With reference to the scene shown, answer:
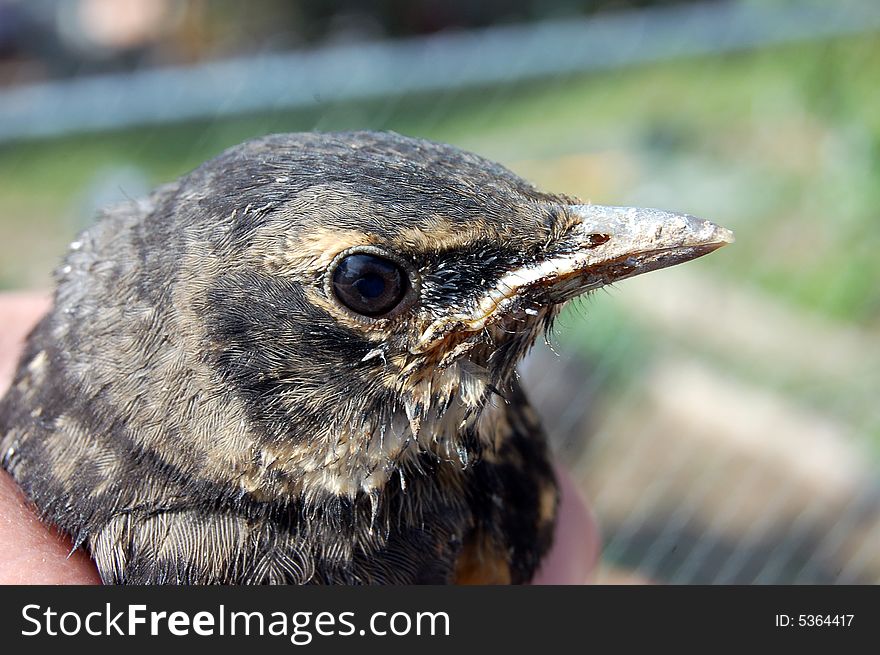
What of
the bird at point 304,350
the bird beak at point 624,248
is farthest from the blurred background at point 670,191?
the bird at point 304,350

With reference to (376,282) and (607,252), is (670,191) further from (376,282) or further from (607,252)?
(376,282)

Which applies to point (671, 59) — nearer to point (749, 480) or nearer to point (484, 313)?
point (749, 480)

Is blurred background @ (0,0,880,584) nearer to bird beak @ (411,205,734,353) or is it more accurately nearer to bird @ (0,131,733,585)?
bird beak @ (411,205,734,353)

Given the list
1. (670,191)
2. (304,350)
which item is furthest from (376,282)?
(670,191)

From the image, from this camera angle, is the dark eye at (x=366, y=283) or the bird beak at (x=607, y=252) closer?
the dark eye at (x=366, y=283)

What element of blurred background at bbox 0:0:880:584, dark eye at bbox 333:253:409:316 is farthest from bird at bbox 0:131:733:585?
blurred background at bbox 0:0:880:584

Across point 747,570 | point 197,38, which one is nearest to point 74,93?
point 197,38

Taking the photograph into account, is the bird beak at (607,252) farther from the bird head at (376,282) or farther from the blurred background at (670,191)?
the blurred background at (670,191)
